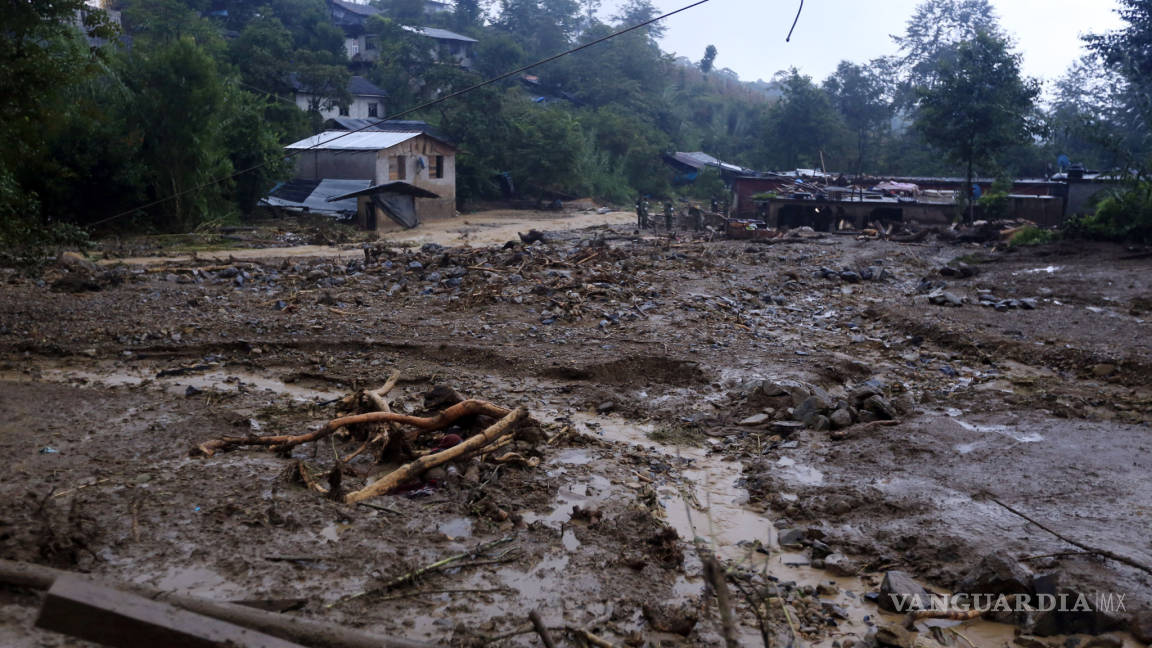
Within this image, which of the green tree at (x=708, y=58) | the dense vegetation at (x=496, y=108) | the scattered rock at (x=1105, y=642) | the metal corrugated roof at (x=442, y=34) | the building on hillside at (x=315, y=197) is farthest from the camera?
the green tree at (x=708, y=58)

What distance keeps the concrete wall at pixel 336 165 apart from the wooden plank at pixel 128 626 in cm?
2595

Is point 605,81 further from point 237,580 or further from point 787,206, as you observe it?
point 237,580

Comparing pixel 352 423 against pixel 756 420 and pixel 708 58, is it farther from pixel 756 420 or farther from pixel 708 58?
pixel 708 58

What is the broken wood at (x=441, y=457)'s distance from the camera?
4.66 metres

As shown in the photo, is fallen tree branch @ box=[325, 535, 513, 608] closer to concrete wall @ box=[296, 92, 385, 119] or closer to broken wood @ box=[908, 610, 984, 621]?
broken wood @ box=[908, 610, 984, 621]

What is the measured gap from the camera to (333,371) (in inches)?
311

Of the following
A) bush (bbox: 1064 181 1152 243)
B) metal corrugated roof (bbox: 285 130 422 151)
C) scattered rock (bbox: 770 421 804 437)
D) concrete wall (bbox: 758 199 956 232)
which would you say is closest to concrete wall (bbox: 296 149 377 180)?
metal corrugated roof (bbox: 285 130 422 151)

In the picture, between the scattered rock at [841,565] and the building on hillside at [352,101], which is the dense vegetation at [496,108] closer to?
the building on hillside at [352,101]

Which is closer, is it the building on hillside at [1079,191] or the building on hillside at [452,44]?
the building on hillside at [1079,191]

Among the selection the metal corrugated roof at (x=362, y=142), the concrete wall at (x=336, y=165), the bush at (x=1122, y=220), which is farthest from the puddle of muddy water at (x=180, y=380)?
the concrete wall at (x=336, y=165)

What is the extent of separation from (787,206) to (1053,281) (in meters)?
12.5

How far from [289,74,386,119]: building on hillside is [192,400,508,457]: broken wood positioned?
30.4m

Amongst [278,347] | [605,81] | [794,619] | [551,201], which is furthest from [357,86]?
[794,619]
